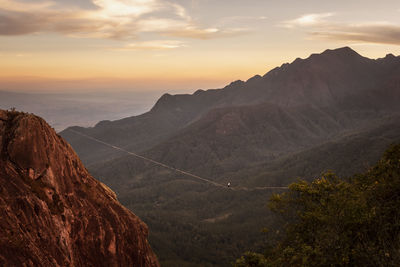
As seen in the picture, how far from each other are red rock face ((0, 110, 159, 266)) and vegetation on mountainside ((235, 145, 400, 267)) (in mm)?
15019

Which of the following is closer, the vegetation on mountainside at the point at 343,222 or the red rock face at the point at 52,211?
the vegetation on mountainside at the point at 343,222

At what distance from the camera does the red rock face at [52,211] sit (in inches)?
1065

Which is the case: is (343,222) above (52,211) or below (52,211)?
below

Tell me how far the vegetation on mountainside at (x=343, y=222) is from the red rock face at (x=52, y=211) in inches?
591

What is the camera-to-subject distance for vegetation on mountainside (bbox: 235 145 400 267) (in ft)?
84.6

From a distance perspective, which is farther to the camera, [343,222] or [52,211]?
[52,211]

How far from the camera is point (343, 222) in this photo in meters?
28.9

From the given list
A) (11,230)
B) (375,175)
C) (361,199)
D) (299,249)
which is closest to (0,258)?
(11,230)

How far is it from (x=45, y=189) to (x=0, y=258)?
10.7 metres

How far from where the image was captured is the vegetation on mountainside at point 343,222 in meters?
25.8

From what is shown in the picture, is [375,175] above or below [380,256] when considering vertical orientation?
above

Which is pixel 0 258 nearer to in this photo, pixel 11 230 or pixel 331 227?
pixel 11 230

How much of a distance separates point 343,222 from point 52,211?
27.6 metres

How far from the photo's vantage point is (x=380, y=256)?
2348cm
